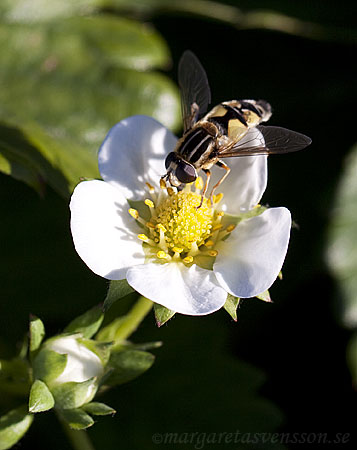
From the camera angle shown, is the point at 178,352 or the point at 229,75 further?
the point at 229,75

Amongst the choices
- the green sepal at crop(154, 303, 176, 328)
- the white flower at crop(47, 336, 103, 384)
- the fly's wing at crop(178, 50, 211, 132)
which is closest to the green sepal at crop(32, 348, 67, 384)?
the white flower at crop(47, 336, 103, 384)

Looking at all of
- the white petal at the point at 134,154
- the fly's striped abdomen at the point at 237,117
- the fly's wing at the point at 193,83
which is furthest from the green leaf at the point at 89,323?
the fly's wing at the point at 193,83

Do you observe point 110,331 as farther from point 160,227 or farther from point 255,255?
point 255,255

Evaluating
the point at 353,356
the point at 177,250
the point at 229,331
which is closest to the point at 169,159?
the point at 177,250

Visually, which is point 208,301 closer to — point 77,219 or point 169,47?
point 77,219

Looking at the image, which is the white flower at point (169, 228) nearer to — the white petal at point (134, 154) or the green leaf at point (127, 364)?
the white petal at point (134, 154)

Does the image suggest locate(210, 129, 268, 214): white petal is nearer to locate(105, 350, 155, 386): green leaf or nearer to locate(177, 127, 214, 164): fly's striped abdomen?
locate(177, 127, 214, 164): fly's striped abdomen

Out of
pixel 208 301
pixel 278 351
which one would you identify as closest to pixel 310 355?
pixel 278 351
